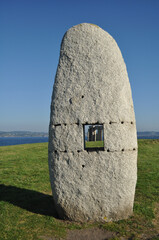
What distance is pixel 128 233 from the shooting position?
538 cm

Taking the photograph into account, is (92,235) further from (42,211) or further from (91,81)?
(91,81)

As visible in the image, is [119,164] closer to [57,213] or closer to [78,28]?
[57,213]

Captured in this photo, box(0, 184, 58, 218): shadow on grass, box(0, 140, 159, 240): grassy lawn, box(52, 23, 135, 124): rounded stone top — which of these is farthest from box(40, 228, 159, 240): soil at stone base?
box(52, 23, 135, 124): rounded stone top

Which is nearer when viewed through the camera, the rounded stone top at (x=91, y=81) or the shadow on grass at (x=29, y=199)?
the rounded stone top at (x=91, y=81)

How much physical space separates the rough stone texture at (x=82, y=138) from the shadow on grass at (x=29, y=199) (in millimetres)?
830

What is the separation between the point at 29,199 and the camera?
762cm

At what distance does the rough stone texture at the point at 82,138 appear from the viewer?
5.96 m

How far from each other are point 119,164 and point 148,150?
13.0 m

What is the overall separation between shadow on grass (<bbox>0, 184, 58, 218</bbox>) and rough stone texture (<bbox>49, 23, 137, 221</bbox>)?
2.72 feet

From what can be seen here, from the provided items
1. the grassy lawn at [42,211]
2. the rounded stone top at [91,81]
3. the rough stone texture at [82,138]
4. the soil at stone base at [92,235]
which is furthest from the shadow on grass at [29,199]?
the rounded stone top at [91,81]

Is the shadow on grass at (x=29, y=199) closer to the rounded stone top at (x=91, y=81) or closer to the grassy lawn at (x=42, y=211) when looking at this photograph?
the grassy lawn at (x=42, y=211)

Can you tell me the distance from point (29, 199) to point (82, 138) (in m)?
3.29

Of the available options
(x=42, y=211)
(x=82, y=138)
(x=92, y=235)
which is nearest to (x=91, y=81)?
(x=82, y=138)

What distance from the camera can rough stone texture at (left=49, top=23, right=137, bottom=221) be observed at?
5957mm
